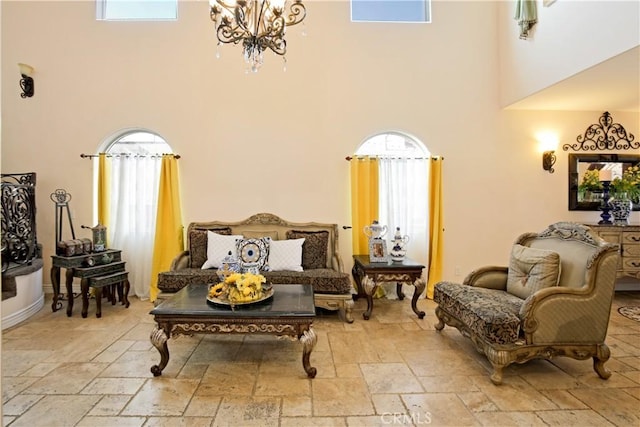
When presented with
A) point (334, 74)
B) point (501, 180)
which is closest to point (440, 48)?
point (334, 74)

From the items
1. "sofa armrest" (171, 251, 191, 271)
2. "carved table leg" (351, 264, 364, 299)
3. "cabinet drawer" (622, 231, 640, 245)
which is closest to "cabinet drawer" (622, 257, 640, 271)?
"cabinet drawer" (622, 231, 640, 245)

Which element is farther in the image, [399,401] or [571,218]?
[571,218]

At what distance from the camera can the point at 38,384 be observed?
8.47 ft

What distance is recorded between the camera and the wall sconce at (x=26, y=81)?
4.59 metres

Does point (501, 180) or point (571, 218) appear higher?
point (501, 180)

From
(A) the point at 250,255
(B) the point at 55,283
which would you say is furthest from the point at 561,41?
(B) the point at 55,283

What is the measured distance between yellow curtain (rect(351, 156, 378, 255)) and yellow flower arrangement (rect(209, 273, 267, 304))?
202 cm

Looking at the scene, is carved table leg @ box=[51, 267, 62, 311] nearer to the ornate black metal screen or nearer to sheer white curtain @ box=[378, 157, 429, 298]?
the ornate black metal screen

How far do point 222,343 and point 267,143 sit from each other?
2.56 metres

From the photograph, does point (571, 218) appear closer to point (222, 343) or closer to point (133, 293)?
point (222, 343)

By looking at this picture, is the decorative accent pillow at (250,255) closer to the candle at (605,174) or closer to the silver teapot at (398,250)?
the silver teapot at (398,250)

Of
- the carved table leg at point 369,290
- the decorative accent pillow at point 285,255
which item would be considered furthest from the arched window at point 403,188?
the decorative accent pillow at point 285,255

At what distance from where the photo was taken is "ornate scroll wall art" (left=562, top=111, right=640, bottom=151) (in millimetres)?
4949

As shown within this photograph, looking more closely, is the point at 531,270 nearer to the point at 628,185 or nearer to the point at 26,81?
the point at 628,185
